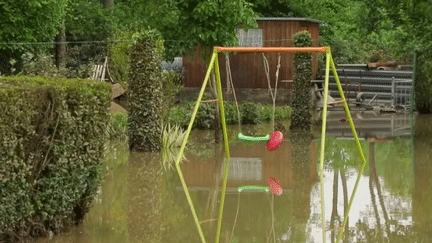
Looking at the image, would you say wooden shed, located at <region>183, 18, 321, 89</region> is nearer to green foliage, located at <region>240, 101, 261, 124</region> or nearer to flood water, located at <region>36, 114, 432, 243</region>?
green foliage, located at <region>240, 101, 261, 124</region>

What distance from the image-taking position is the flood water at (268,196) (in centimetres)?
1192

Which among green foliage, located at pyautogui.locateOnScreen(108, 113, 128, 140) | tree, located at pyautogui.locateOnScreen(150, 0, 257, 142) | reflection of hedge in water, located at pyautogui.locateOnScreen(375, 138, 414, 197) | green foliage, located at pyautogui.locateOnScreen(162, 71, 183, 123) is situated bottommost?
reflection of hedge in water, located at pyautogui.locateOnScreen(375, 138, 414, 197)

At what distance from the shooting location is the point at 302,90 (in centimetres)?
2767

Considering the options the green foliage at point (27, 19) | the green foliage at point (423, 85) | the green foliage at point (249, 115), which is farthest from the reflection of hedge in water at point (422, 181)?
the green foliage at point (27, 19)

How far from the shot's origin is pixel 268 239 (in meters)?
11.5

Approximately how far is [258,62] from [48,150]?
26215 millimetres

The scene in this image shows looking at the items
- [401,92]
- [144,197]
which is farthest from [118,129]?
[401,92]

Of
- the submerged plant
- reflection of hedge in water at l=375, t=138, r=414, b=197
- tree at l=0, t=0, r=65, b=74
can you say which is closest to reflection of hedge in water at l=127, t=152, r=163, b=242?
the submerged plant

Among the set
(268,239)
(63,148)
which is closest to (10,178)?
(63,148)

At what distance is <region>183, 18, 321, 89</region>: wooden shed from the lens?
121 feet

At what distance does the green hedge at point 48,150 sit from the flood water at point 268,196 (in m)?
0.50

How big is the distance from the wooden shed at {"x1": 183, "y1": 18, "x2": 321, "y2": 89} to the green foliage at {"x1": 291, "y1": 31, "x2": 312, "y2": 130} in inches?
352

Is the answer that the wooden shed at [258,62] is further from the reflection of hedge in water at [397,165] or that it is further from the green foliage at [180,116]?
the reflection of hedge in water at [397,165]

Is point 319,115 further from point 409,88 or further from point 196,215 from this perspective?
point 196,215
